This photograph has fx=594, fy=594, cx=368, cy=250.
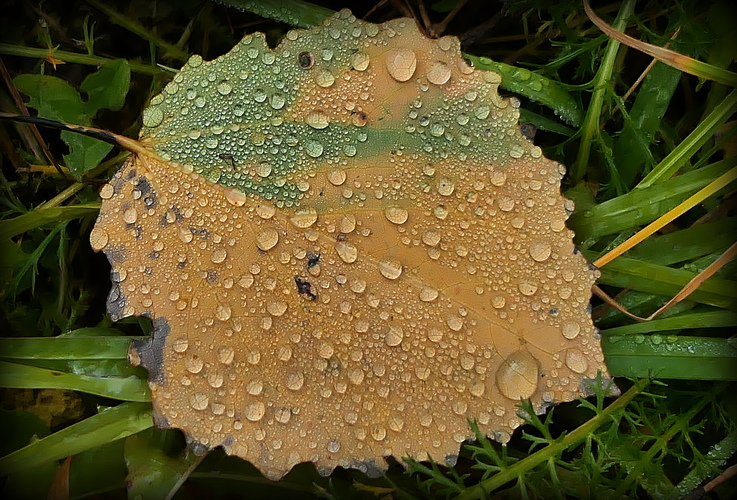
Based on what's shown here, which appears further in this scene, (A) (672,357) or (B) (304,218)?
(A) (672,357)

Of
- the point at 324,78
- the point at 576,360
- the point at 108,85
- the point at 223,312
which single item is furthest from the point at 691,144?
the point at 108,85

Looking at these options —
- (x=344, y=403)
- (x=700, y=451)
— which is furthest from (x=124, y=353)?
(x=700, y=451)

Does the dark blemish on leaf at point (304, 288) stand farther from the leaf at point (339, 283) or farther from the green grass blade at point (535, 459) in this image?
the green grass blade at point (535, 459)

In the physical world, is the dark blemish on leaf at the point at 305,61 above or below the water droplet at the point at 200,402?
above

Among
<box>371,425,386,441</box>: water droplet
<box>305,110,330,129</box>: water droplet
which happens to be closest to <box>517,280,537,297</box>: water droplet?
<box>371,425,386,441</box>: water droplet

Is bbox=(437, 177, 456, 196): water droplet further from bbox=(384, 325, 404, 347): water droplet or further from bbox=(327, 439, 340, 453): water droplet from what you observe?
bbox=(327, 439, 340, 453): water droplet

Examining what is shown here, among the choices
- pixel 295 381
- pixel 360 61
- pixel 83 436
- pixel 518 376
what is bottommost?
pixel 83 436

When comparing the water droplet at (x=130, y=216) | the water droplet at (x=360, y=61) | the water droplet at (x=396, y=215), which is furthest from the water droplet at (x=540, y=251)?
the water droplet at (x=130, y=216)

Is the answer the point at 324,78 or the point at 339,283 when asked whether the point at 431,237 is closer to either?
the point at 339,283
